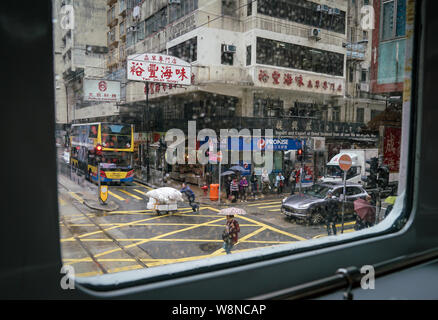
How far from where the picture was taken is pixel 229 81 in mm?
8344

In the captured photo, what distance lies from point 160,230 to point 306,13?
461cm

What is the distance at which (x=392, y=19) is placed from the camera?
6.93ft

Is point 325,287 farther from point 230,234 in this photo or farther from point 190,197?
point 190,197

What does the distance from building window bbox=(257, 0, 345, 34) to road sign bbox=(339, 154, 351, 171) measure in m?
2.07

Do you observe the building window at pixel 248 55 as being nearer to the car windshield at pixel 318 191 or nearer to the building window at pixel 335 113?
the building window at pixel 335 113

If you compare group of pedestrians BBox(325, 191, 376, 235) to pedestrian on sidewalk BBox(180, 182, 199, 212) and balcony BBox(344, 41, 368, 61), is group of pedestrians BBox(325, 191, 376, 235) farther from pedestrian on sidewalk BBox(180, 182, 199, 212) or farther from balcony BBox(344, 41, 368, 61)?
pedestrian on sidewalk BBox(180, 182, 199, 212)

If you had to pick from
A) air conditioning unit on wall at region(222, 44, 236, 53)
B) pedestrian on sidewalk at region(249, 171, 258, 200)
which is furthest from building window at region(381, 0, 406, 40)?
pedestrian on sidewalk at region(249, 171, 258, 200)

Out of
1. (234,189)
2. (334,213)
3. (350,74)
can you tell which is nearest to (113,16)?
(350,74)

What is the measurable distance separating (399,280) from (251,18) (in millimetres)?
6790

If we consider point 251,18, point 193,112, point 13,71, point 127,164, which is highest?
point 251,18

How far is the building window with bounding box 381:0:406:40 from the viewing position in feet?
5.89
